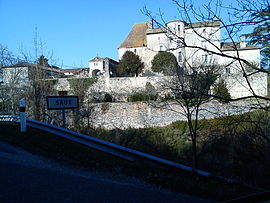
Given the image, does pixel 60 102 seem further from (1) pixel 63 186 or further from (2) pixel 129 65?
(2) pixel 129 65

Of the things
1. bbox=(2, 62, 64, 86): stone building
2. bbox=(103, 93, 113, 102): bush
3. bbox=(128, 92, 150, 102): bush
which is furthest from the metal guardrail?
bbox=(103, 93, 113, 102): bush

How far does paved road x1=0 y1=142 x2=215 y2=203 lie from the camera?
3297 mm

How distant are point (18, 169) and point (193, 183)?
130 inches

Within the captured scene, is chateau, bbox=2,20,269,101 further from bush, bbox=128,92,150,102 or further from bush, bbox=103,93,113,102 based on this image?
bush, bbox=128,92,150,102

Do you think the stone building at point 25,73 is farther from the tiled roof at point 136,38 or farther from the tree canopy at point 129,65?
the tiled roof at point 136,38

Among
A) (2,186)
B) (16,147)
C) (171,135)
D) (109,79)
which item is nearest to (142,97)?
(109,79)

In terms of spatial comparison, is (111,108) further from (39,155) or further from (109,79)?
(39,155)

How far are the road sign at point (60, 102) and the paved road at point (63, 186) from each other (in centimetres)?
272

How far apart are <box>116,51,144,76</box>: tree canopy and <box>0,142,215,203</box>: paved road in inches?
1285

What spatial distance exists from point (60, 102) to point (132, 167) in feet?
12.6

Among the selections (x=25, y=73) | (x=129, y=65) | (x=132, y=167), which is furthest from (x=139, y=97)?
(x=132, y=167)

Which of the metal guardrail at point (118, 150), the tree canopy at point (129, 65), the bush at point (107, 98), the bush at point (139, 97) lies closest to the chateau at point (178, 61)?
the bush at point (107, 98)

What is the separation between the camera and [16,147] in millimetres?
5574

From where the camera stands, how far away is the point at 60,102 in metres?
7.55
